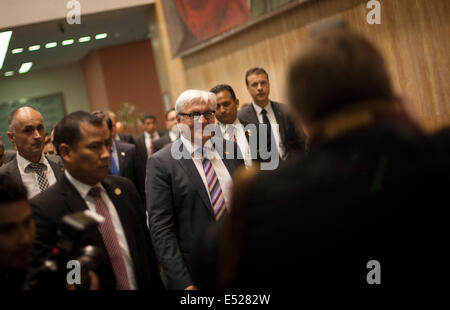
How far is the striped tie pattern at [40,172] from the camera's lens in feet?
13.3

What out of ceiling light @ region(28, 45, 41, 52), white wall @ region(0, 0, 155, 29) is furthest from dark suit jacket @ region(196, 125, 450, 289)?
ceiling light @ region(28, 45, 41, 52)

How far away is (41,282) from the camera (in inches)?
A: 71.1

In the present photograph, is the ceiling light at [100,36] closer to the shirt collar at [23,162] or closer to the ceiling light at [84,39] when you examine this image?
the ceiling light at [84,39]

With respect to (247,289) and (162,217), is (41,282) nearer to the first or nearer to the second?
(247,289)

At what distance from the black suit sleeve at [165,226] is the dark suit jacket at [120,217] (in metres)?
0.42

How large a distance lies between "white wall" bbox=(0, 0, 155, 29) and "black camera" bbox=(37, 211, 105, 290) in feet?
31.3

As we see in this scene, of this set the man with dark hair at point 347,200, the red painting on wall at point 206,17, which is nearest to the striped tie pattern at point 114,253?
the man with dark hair at point 347,200

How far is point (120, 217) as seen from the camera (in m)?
2.42

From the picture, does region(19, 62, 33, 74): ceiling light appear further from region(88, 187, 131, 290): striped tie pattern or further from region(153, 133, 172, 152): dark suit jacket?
region(88, 187, 131, 290): striped tie pattern

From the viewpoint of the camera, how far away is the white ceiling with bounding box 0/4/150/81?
11.6 meters

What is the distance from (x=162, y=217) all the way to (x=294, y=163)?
1828 millimetres

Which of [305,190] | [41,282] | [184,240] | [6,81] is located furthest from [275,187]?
[6,81]

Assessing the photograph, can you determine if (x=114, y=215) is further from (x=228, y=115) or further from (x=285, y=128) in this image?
(x=285, y=128)

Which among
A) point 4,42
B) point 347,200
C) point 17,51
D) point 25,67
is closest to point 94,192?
point 347,200
